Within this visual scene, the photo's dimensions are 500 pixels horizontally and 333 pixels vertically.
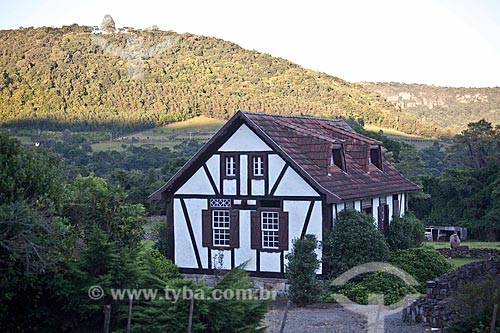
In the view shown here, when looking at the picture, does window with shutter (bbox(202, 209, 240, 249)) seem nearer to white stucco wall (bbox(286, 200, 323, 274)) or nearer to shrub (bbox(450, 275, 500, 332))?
white stucco wall (bbox(286, 200, 323, 274))

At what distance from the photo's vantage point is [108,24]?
148000 millimetres

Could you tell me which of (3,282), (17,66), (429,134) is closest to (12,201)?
(3,282)

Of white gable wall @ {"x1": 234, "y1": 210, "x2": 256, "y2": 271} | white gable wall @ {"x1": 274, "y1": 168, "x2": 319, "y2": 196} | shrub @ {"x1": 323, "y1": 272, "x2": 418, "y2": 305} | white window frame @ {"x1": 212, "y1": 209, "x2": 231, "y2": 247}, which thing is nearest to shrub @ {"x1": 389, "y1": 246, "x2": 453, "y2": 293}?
shrub @ {"x1": 323, "y1": 272, "x2": 418, "y2": 305}

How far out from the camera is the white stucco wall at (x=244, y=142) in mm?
26422

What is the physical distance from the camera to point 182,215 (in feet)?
90.7

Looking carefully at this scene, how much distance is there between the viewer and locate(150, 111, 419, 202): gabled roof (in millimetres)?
25875

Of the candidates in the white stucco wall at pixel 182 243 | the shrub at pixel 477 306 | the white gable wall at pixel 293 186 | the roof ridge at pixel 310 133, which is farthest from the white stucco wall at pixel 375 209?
A: the shrub at pixel 477 306

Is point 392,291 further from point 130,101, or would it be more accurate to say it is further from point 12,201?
point 130,101

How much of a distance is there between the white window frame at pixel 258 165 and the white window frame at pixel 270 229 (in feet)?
4.42

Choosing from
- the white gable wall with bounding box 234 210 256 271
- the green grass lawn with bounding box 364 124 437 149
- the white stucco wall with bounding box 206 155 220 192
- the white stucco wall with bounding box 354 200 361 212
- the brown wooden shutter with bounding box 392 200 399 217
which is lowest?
the white gable wall with bounding box 234 210 256 271

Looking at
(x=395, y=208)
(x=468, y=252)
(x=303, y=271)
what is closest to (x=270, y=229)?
(x=303, y=271)

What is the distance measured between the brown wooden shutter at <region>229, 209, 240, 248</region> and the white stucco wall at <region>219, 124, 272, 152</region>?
7.08 feet

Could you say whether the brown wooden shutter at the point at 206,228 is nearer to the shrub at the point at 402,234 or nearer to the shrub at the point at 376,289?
the shrub at the point at 376,289

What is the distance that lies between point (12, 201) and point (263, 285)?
404 inches
